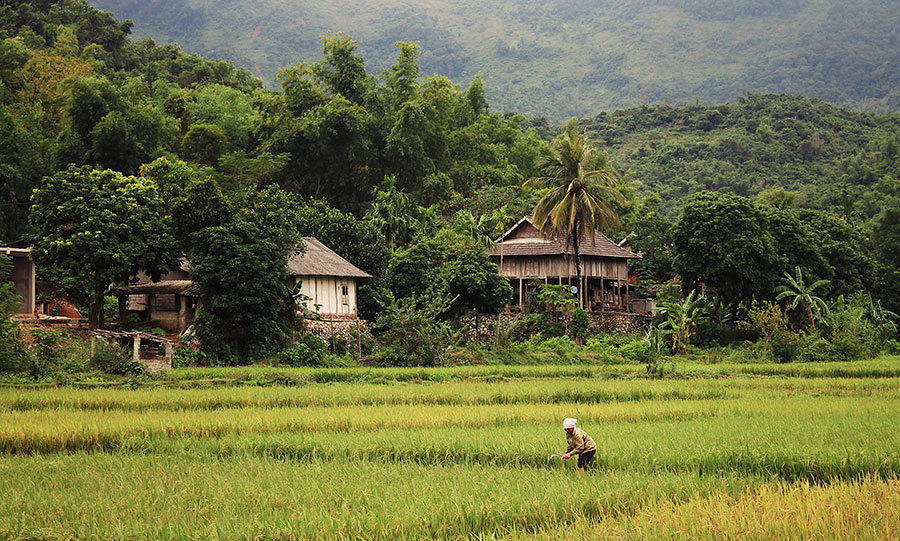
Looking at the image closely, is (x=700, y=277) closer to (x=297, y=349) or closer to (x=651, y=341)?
(x=651, y=341)

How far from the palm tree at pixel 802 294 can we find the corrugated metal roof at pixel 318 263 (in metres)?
16.2

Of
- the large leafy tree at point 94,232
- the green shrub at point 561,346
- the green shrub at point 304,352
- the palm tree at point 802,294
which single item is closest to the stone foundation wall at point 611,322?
the green shrub at point 561,346

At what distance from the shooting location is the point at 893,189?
6631cm

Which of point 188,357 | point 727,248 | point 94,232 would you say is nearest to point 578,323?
point 727,248

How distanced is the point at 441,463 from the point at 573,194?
1044 inches

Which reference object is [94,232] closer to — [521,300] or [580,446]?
[580,446]

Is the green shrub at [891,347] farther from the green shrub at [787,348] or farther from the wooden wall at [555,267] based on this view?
the wooden wall at [555,267]

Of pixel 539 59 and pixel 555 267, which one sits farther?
pixel 539 59

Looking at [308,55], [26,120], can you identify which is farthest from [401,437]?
[308,55]

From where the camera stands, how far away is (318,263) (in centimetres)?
3181

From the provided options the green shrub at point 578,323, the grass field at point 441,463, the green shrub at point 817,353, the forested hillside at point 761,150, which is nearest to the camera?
the grass field at point 441,463

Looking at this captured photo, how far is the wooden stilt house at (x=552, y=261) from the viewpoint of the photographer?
133 feet

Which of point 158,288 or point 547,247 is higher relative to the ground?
point 547,247

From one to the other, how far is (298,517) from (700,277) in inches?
1166
